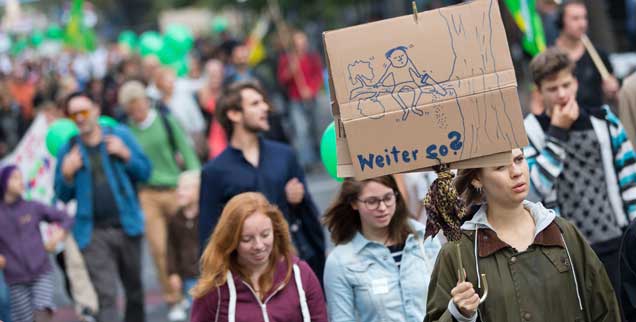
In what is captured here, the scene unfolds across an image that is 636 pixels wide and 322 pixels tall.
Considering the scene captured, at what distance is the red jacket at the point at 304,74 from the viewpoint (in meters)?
18.3

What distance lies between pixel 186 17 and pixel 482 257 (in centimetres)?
4048

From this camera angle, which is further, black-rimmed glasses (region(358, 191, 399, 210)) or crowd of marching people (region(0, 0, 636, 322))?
black-rimmed glasses (region(358, 191, 399, 210))

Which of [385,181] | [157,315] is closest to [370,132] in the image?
[385,181]

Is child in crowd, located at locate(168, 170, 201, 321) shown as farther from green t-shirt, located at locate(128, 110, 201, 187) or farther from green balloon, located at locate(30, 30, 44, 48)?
green balloon, located at locate(30, 30, 44, 48)

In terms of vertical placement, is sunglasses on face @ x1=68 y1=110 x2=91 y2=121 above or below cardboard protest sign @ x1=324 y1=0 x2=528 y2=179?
above

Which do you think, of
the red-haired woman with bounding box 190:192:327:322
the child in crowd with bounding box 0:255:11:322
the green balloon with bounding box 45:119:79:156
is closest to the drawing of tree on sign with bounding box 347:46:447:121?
the red-haired woman with bounding box 190:192:327:322

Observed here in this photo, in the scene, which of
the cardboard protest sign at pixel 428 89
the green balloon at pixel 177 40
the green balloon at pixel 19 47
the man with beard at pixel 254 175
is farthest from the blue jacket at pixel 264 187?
the green balloon at pixel 19 47

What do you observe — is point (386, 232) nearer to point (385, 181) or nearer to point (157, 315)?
point (385, 181)

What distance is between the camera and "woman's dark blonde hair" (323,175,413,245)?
244 inches

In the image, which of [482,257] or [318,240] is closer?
[482,257]

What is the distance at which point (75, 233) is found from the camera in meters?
9.42

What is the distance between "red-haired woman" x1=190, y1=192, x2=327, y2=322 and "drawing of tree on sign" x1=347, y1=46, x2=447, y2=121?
4.53ft

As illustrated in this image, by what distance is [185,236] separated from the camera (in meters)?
10.4

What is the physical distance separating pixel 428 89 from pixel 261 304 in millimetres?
1607
